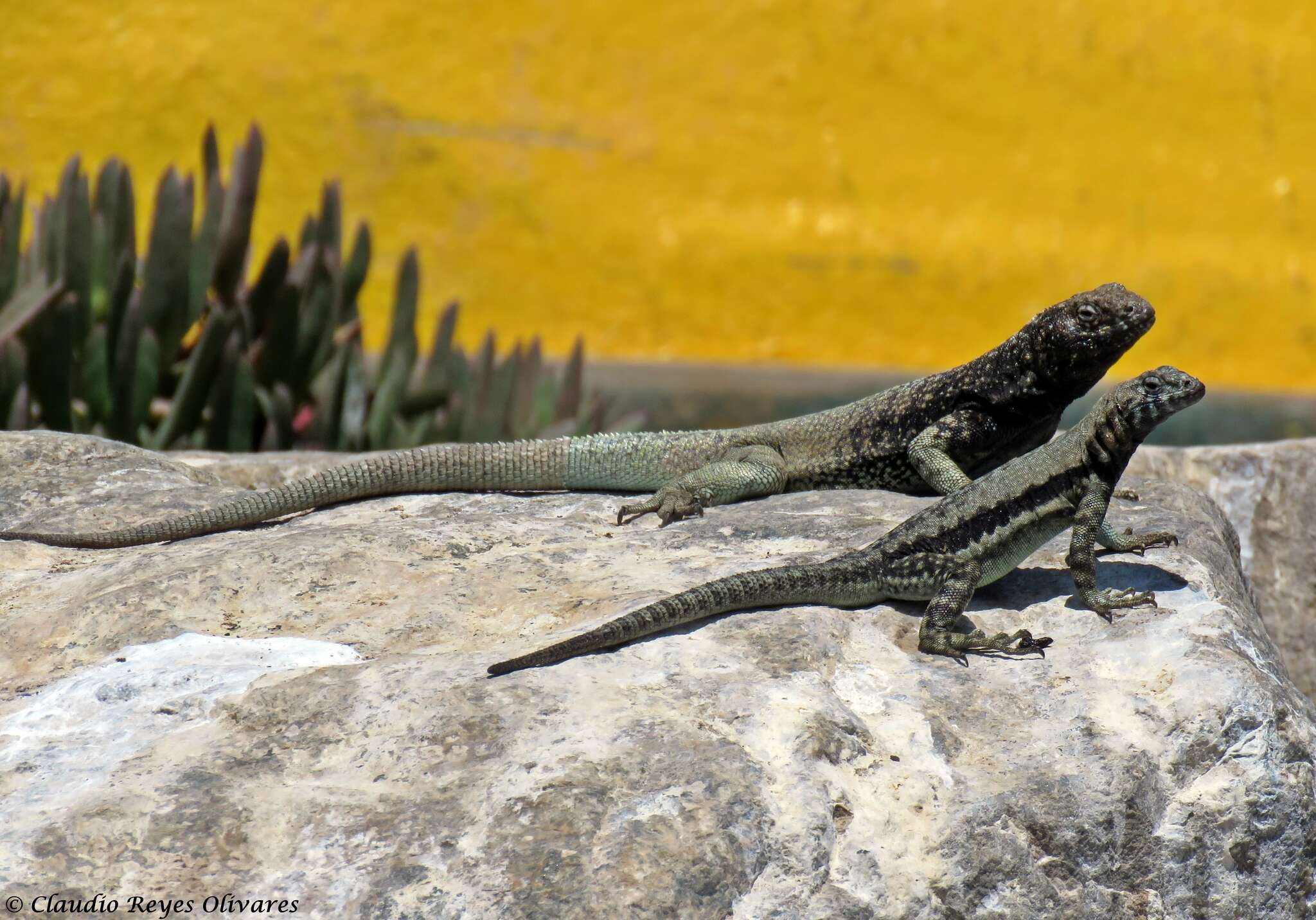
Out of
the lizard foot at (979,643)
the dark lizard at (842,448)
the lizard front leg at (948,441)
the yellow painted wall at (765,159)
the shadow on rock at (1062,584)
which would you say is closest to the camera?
the lizard foot at (979,643)

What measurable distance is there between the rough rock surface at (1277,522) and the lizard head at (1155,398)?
1965mm

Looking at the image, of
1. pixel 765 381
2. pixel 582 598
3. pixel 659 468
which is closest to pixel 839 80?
pixel 765 381

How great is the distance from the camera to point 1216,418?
10547 millimetres

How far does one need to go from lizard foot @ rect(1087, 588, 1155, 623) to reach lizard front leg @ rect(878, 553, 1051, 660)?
0.21m

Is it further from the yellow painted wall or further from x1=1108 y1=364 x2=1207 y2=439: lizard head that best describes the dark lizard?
the yellow painted wall

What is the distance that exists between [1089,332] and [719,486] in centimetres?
142

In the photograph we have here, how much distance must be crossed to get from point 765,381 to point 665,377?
798mm

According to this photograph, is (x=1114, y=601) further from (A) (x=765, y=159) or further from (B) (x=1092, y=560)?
(A) (x=765, y=159)

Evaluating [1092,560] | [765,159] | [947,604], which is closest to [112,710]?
[947,604]

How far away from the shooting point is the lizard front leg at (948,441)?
16.1 feet

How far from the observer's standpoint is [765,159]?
11539 millimetres

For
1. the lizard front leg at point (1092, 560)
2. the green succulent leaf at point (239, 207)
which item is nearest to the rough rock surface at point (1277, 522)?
the lizard front leg at point (1092, 560)

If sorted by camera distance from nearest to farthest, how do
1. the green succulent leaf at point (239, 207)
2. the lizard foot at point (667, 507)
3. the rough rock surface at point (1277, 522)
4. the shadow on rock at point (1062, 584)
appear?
1. the shadow on rock at point (1062, 584)
2. the lizard foot at point (667, 507)
3. the rough rock surface at point (1277, 522)
4. the green succulent leaf at point (239, 207)

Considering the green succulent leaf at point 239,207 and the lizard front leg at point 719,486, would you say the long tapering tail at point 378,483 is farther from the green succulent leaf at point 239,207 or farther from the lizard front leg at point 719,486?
the green succulent leaf at point 239,207
